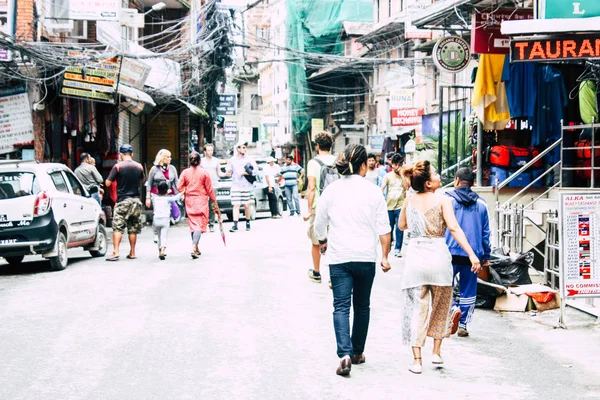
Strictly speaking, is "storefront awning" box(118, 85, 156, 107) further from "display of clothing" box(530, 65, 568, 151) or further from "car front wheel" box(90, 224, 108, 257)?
"display of clothing" box(530, 65, 568, 151)

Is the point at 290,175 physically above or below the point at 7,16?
below

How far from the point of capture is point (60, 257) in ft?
48.4

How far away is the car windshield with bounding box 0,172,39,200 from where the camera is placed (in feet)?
46.9

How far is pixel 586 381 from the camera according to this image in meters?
7.46

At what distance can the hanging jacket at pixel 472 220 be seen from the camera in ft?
30.3

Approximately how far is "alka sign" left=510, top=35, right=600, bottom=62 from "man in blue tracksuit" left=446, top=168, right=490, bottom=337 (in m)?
2.00

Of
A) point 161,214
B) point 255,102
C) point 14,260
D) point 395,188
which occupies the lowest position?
point 14,260

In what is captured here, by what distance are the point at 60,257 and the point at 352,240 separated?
337 inches

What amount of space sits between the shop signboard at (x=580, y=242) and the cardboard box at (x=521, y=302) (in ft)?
4.29

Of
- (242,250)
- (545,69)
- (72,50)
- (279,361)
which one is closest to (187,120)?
(72,50)

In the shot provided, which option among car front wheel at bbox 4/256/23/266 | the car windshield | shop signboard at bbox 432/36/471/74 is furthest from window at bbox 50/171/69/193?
shop signboard at bbox 432/36/471/74

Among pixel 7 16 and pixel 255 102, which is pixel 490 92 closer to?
pixel 7 16

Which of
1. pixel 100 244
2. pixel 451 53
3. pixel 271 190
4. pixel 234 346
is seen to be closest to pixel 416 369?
pixel 234 346

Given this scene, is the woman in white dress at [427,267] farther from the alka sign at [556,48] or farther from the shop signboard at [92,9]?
the shop signboard at [92,9]
